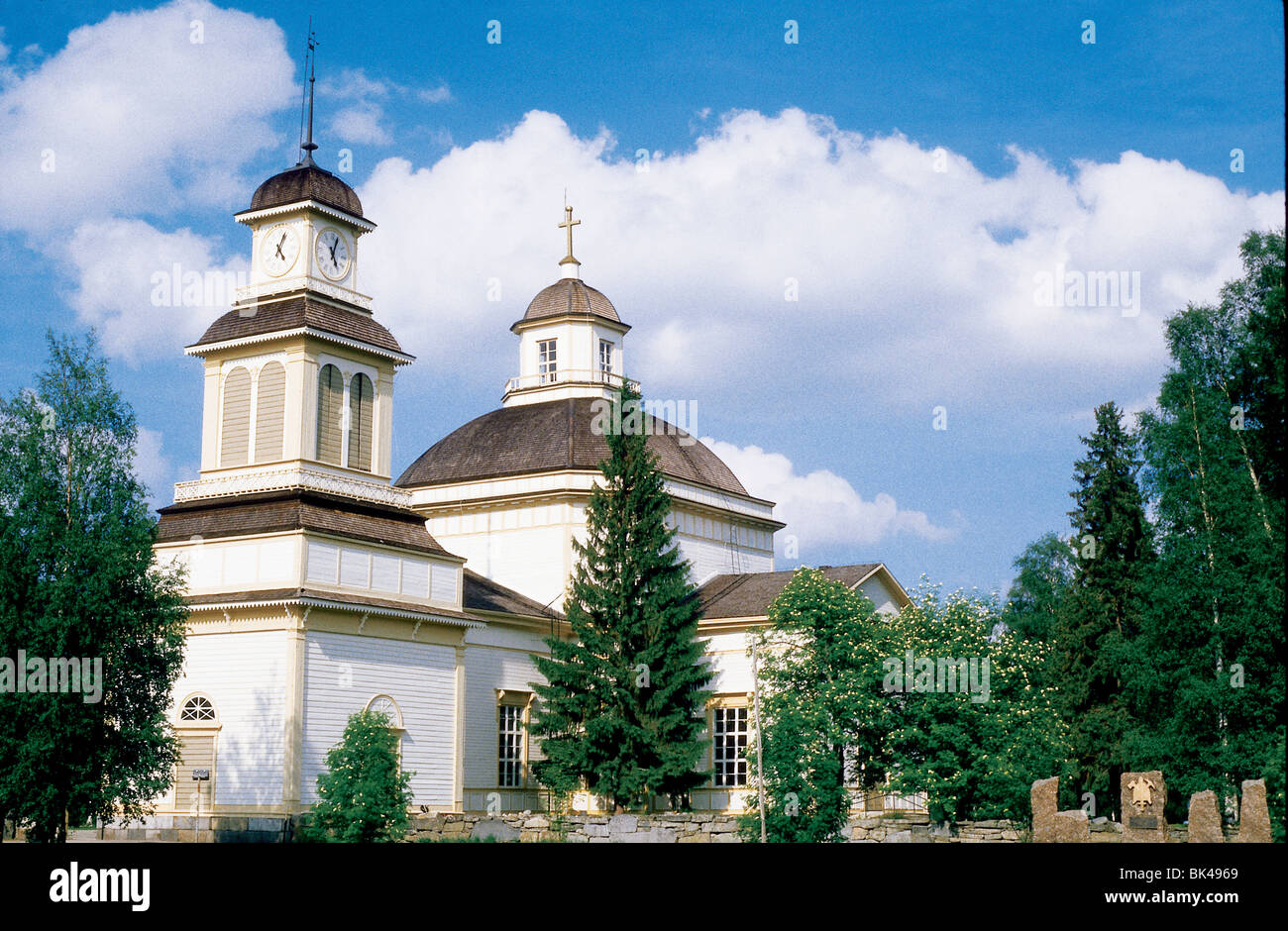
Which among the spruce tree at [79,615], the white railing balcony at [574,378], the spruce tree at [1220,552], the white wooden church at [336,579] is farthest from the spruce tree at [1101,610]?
the spruce tree at [79,615]

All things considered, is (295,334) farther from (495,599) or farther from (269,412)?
(495,599)

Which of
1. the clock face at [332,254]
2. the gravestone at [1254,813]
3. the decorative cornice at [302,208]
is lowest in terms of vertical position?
the gravestone at [1254,813]

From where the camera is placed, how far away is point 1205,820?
2597 cm

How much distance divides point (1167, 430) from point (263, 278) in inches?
1005

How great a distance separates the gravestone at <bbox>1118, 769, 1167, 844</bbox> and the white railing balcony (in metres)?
27.7

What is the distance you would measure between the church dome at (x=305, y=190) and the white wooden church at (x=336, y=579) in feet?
0.27

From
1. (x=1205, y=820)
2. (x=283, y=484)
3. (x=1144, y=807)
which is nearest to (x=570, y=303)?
(x=283, y=484)

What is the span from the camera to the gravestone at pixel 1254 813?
24.5m

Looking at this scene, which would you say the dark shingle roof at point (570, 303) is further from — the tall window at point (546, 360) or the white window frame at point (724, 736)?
the white window frame at point (724, 736)

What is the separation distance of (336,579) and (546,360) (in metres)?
22.8

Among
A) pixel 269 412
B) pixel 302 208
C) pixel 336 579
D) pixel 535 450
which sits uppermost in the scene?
pixel 302 208

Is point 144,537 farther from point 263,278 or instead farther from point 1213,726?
point 1213,726
